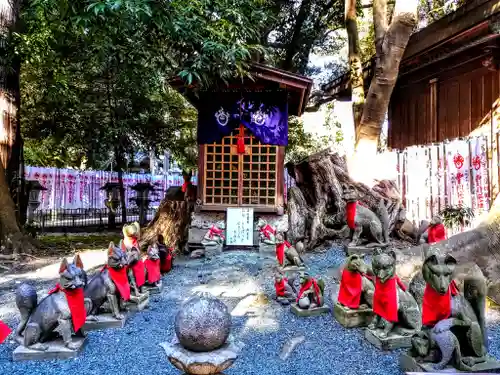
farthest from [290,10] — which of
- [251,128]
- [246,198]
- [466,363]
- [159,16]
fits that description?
[466,363]

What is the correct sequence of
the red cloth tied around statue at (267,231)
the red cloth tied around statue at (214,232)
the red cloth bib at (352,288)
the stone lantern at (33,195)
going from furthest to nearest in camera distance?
the stone lantern at (33,195), the red cloth tied around statue at (267,231), the red cloth tied around statue at (214,232), the red cloth bib at (352,288)

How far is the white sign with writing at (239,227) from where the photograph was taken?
33.1 ft

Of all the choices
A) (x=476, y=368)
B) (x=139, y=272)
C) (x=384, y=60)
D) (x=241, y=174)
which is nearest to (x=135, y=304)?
(x=139, y=272)

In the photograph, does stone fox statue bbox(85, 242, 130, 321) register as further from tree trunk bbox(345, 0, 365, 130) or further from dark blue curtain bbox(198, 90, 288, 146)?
tree trunk bbox(345, 0, 365, 130)

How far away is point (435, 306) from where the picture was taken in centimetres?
343

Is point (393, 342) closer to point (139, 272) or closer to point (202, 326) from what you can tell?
point (202, 326)

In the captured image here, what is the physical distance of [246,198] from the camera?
34.7 feet

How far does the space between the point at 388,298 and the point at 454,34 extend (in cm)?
762

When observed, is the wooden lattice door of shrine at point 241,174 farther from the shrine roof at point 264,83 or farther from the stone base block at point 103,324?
the stone base block at point 103,324

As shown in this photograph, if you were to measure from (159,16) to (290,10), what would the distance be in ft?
39.2

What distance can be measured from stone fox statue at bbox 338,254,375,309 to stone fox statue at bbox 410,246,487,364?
4.59ft

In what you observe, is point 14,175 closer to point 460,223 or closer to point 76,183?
point 76,183

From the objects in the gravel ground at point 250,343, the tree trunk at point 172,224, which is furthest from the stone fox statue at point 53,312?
the tree trunk at point 172,224

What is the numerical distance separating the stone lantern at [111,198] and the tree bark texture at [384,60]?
9532 mm
